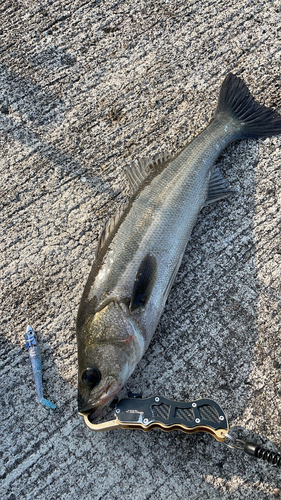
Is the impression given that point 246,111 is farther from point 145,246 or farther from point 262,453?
point 262,453

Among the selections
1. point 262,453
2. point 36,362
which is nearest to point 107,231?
point 36,362

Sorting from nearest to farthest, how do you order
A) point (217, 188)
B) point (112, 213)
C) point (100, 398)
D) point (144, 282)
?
point (100, 398) < point (144, 282) < point (217, 188) < point (112, 213)

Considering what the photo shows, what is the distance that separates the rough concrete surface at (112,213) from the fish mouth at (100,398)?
1.17ft

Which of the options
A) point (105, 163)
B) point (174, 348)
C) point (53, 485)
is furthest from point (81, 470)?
point (105, 163)

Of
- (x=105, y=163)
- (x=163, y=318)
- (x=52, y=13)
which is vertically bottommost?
(x=163, y=318)

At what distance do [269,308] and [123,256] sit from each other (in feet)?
3.59

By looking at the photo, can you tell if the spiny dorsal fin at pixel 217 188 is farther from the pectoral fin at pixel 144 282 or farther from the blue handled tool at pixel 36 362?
the blue handled tool at pixel 36 362

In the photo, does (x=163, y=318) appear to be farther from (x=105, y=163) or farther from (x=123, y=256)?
(x=105, y=163)

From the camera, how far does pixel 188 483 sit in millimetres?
2387

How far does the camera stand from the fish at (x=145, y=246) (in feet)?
7.47

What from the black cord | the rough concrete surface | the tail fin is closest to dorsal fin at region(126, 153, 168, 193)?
the rough concrete surface

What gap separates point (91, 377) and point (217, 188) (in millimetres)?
1567

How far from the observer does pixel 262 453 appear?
2244 millimetres

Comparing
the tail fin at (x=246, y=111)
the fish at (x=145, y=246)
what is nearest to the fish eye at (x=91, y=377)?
the fish at (x=145, y=246)
